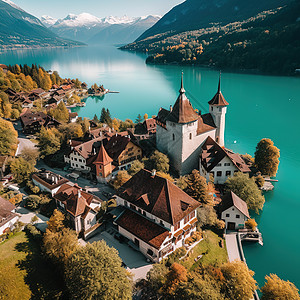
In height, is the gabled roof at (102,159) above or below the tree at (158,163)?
above

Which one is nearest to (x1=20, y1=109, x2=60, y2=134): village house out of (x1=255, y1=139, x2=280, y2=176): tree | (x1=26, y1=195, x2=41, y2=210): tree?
(x1=26, y1=195, x2=41, y2=210): tree

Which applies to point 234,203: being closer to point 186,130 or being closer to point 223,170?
point 223,170

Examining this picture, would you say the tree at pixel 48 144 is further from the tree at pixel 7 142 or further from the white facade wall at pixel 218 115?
the white facade wall at pixel 218 115

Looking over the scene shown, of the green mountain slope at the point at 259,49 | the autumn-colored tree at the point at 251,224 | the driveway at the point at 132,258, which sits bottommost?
the autumn-colored tree at the point at 251,224

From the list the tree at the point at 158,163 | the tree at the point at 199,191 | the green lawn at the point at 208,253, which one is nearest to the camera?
the green lawn at the point at 208,253

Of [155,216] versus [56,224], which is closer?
[155,216]

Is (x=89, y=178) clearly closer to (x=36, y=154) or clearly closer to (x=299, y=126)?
(x=36, y=154)

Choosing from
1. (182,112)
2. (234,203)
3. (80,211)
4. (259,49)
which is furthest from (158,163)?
(259,49)

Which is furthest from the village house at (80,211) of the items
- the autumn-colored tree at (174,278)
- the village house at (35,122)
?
the village house at (35,122)
